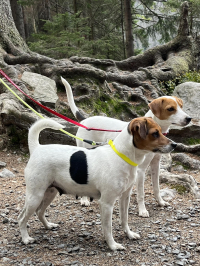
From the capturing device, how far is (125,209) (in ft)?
14.0

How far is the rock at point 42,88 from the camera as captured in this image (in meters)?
8.87

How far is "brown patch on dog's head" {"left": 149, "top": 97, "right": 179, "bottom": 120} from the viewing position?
16.4 feet

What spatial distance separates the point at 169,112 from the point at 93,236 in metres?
2.45

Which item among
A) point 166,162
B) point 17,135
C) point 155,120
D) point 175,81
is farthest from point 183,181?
point 175,81

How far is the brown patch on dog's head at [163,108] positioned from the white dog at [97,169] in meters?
1.20

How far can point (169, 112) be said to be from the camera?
4992 mm

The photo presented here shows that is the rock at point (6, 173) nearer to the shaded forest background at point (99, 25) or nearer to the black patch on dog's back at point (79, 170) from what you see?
the black patch on dog's back at point (79, 170)

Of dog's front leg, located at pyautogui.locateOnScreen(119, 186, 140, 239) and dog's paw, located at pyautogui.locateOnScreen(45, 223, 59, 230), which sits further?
dog's paw, located at pyautogui.locateOnScreen(45, 223, 59, 230)

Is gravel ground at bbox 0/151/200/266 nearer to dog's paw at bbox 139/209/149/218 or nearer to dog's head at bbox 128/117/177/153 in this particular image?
dog's paw at bbox 139/209/149/218

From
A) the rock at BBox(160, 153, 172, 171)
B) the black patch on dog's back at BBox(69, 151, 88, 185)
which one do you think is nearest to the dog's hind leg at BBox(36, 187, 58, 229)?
the black patch on dog's back at BBox(69, 151, 88, 185)

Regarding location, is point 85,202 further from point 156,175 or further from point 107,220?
point 107,220

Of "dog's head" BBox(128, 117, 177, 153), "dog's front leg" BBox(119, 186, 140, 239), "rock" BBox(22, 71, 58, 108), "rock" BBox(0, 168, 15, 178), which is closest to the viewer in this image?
"dog's head" BBox(128, 117, 177, 153)

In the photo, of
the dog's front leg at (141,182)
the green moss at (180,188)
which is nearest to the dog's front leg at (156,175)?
the dog's front leg at (141,182)

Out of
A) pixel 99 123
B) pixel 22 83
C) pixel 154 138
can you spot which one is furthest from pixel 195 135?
pixel 154 138
